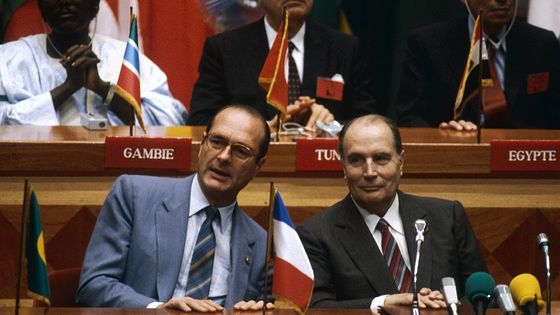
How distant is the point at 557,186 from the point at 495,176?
0.92 feet

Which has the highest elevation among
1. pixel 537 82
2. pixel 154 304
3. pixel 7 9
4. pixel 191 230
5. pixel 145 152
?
pixel 7 9

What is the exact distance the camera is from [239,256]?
15.4 feet

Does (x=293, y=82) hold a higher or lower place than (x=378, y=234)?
higher

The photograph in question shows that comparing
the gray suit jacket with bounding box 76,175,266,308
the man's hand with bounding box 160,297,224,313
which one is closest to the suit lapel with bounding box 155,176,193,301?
the gray suit jacket with bounding box 76,175,266,308

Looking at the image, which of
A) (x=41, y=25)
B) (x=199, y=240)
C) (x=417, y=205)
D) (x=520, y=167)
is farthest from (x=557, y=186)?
(x=41, y=25)

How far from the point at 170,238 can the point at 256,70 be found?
2397 millimetres

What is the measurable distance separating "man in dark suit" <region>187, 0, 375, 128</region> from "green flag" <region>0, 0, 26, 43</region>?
134cm

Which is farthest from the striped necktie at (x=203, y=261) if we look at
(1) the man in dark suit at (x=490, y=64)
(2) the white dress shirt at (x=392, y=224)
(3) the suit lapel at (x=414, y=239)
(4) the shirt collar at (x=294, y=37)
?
(4) the shirt collar at (x=294, y=37)

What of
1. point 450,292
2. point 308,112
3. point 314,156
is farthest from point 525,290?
Answer: point 308,112

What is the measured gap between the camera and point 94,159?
5.69 m

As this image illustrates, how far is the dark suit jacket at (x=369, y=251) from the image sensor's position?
480cm

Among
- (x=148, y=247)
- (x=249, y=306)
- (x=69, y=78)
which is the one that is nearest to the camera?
(x=249, y=306)

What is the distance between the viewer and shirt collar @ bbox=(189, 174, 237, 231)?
15.6 ft

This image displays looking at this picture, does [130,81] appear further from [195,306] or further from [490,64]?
[490,64]
